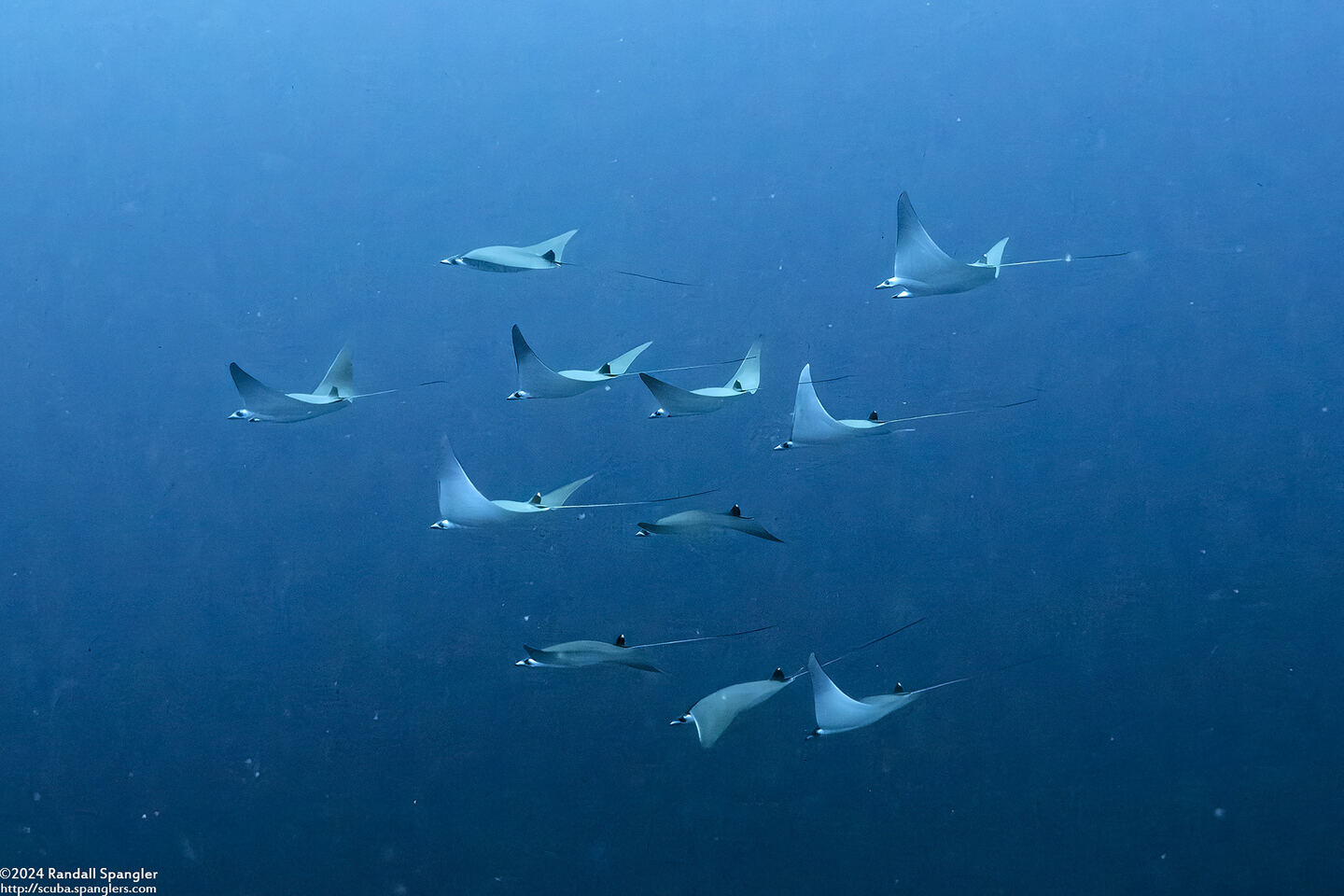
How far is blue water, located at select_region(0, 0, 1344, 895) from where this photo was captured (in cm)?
166

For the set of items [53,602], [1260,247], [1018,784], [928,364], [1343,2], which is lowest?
[1018,784]

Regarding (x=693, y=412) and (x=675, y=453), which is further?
(x=675, y=453)

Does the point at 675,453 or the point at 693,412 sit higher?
the point at 693,412

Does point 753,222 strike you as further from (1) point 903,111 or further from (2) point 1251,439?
(2) point 1251,439

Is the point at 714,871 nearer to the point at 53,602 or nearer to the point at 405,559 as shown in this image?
the point at 405,559

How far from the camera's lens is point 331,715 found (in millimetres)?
1680

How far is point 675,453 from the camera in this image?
5.48ft

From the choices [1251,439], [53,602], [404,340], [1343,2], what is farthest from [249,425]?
[1343,2]

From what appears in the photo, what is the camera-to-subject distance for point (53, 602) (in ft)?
5.53

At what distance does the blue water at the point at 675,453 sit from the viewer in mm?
1656

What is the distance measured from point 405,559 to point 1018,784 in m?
1.30

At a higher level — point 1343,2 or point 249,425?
point 1343,2

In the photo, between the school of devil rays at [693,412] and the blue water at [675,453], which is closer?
the school of devil rays at [693,412]

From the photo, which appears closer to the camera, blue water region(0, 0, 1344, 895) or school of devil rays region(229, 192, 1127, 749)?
school of devil rays region(229, 192, 1127, 749)
